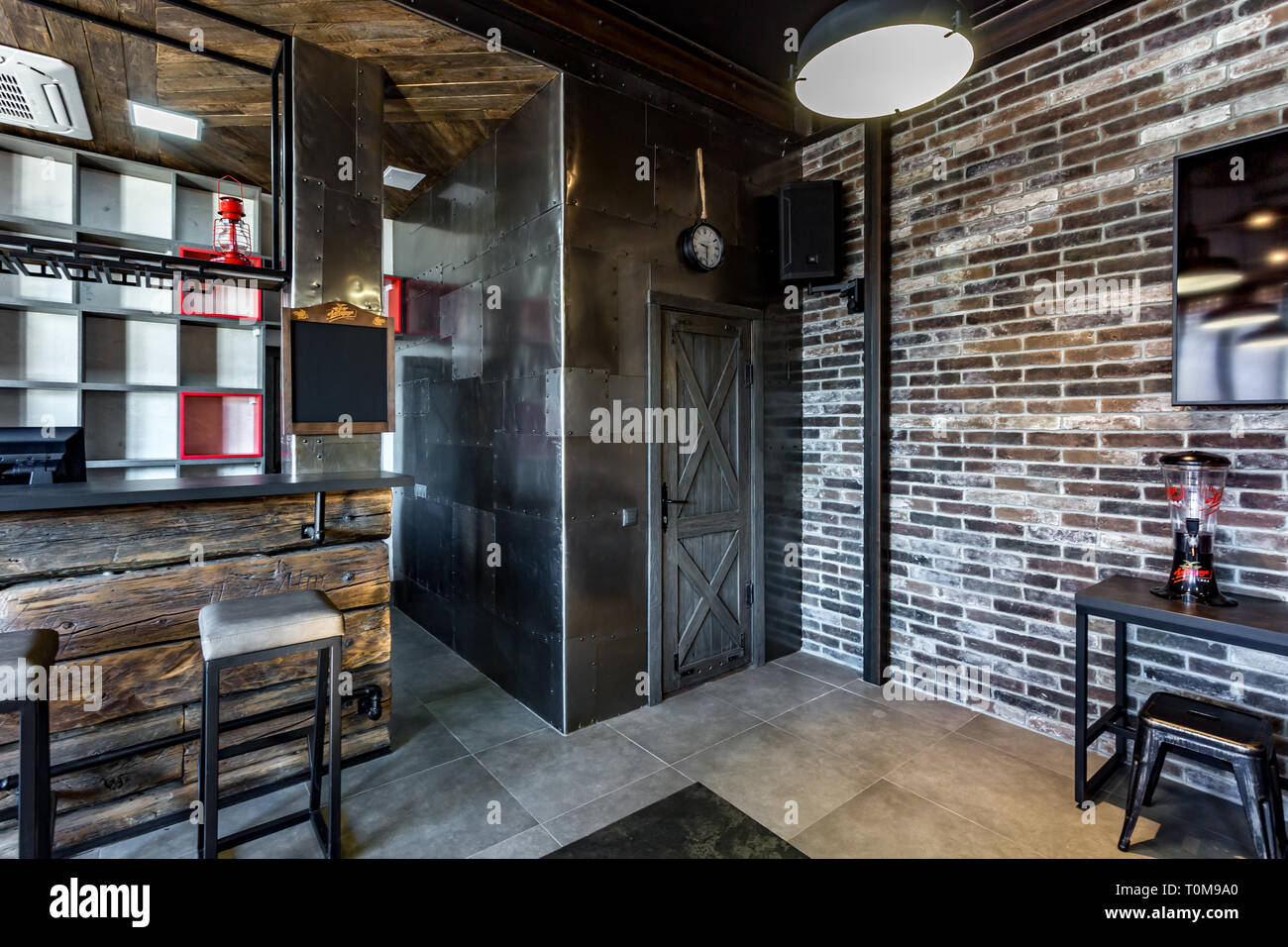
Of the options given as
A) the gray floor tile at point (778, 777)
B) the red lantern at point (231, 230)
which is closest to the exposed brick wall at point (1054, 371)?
the gray floor tile at point (778, 777)

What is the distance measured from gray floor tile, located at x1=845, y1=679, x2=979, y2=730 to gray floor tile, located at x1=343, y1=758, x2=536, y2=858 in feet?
6.67

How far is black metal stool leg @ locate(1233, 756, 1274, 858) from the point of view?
6.19 feet

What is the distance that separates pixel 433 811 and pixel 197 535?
4.50 ft

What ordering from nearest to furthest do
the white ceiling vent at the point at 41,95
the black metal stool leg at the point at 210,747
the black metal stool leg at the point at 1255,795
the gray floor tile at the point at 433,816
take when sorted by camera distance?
1. the black metal stool leg at the point at 210,747
2. the black metal stool leg at the point at 1255,795
3. the gray floor tile at the point at 433,816
4. the white ceiling vent at the point at 41,95

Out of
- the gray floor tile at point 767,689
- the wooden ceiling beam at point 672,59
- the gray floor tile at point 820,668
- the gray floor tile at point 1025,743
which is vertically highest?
the wooden ceiling beam at point 672,59

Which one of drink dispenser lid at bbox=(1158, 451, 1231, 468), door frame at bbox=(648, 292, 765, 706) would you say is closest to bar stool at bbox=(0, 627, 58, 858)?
door frame at bbox=(648, 292, 765, 706)

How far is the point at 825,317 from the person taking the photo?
3.93m

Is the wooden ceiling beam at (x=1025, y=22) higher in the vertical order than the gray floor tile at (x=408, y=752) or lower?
higher

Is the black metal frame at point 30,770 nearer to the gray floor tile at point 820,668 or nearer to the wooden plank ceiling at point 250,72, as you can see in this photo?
the wooden plank ceiling at point 250,72

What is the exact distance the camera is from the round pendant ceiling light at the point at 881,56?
184 cm

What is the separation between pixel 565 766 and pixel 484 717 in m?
0.67

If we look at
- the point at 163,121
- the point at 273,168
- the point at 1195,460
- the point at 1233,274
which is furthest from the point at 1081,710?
the point at 163,121

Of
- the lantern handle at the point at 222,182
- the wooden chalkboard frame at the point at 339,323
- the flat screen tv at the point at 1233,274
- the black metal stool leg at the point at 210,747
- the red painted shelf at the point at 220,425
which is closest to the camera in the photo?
the black metal stool leg at the point at 210,747
